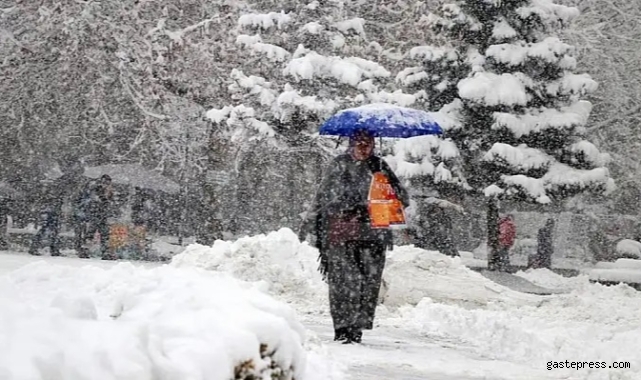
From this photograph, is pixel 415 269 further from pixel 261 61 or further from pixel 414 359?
pixel 261 61

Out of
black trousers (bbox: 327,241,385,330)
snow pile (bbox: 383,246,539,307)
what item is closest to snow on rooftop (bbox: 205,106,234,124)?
snow pile (bbox: 383,246,539,307)

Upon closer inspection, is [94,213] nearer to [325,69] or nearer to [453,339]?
[325,69]

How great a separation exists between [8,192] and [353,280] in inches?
800

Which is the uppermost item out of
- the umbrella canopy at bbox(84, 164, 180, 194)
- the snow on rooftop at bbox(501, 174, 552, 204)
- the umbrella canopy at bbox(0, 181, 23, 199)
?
the snow on rooftop at bbox(501, 174, 552, 204)

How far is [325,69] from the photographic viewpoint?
24.0m

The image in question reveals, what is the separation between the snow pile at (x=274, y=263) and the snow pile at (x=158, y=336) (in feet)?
25.5

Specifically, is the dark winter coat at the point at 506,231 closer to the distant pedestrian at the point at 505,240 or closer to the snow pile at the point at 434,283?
the distant pedestrian at the point at 505,240

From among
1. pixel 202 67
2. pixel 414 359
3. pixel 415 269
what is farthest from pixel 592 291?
pixel 202 67

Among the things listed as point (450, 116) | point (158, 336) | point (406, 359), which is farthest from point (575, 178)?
point (158, 336)

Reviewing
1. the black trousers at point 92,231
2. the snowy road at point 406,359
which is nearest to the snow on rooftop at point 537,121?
the black trousers at point 92,231

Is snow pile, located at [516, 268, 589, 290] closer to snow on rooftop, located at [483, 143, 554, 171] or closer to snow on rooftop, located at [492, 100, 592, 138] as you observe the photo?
snow on rooftop, located at [483, 143, 554, 171]

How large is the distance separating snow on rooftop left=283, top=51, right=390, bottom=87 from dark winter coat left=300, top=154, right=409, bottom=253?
14.7 meters

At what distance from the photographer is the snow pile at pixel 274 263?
13055 mm

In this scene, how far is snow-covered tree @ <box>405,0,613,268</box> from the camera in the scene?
23.0m
